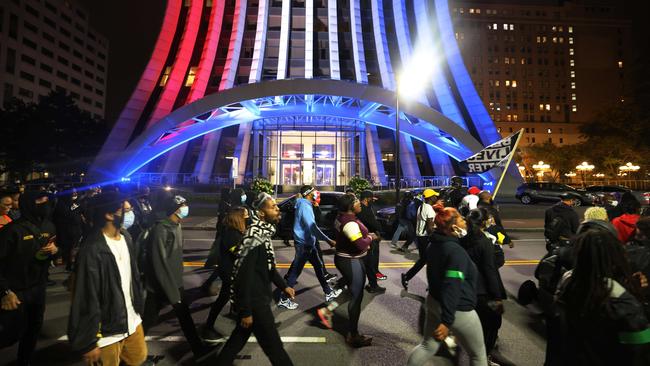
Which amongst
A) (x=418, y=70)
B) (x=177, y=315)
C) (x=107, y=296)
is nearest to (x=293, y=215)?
(x=177, y=315)

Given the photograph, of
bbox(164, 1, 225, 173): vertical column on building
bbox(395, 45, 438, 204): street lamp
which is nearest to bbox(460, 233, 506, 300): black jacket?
bbox(395, 45, 438, 204): street lamp

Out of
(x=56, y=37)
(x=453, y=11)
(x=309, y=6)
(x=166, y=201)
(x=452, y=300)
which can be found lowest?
(x=452, y=300)

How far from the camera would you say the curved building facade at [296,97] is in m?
27.7

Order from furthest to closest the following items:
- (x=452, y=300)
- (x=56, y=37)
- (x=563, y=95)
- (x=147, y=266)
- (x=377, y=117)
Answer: (x=563, y=95) → (x=56, y=37) → (x=377, y=117) → (x=147, y=266) → (x=452, y=300)

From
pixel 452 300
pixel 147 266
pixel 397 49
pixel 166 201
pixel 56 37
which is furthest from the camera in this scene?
pixel 56 37

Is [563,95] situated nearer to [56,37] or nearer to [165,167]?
[165,167]

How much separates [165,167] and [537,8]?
112402 millimetres

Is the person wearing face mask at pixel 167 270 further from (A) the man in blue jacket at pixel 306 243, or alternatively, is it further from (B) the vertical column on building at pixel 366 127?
(B) the vertical column on building at pixel 366 127

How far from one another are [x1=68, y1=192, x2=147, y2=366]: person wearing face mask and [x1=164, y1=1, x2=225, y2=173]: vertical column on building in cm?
3112

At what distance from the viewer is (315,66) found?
36406 millimetres

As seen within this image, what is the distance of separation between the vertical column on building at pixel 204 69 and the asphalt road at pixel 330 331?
1064 inches

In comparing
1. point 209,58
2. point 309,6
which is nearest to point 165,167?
point 209,58

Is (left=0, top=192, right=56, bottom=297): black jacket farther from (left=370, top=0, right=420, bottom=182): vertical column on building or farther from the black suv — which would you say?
(left=370, top=0, right=420, bottom=182): vertical column on building

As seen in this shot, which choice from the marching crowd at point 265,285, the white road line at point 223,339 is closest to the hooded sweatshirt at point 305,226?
the marching crowd at point 265,285
